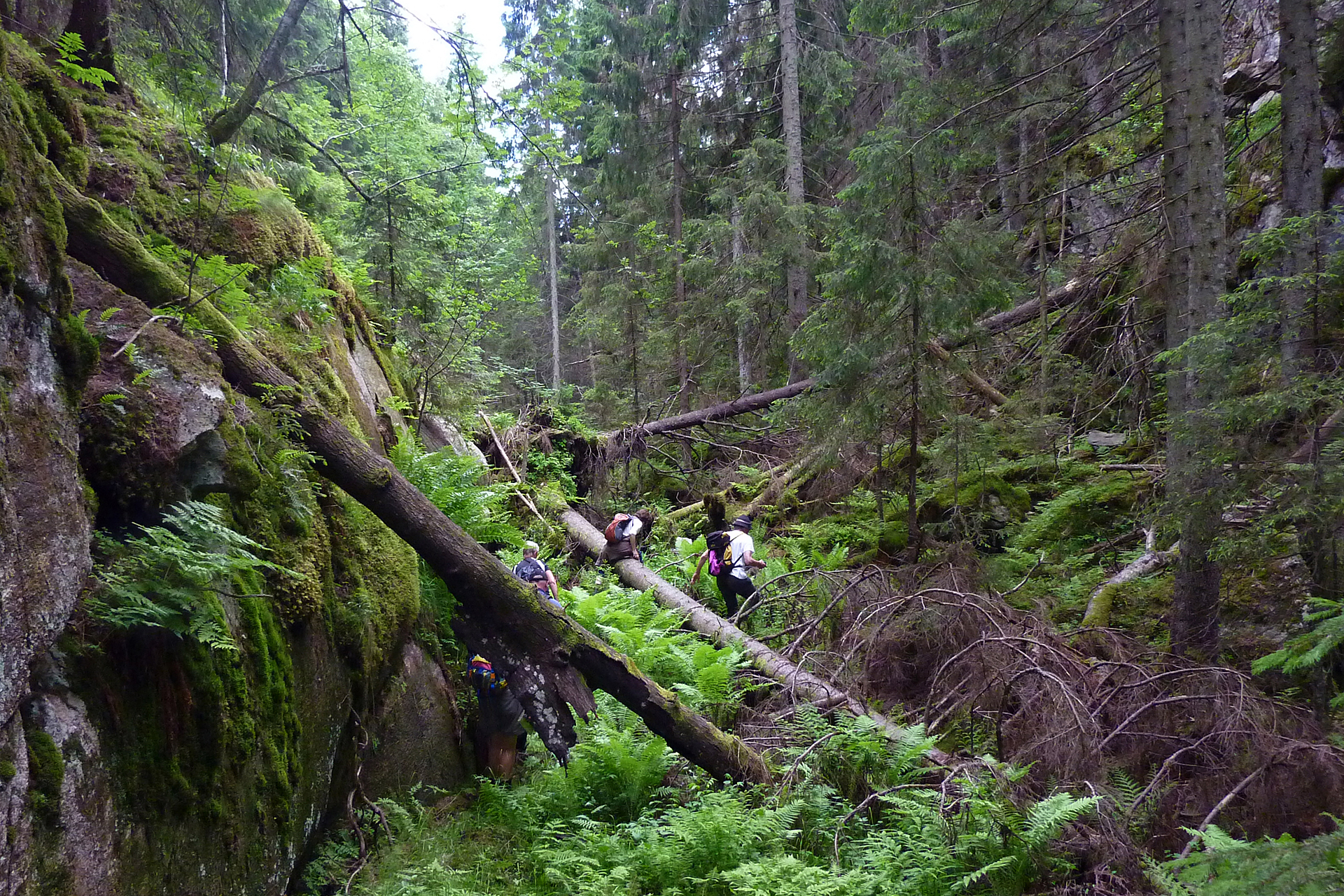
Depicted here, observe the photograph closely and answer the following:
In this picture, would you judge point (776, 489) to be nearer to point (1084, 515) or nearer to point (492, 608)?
point (1084, 515)

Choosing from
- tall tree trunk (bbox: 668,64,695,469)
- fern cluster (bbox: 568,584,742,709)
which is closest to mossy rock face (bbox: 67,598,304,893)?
fern cluster (bbox: 568,584,742,709)

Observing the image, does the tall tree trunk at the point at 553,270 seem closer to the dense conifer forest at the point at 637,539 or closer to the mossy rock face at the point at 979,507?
the dense conifer forest at the point at 637,539

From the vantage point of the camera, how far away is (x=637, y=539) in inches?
484

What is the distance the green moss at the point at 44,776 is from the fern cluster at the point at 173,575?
1.49 ft

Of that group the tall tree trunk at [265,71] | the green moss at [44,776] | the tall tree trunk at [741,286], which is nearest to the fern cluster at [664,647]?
the green moss at [44,776]

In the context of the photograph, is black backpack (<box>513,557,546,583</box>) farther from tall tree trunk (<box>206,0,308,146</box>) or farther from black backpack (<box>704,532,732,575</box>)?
tall tree trunk (<box>206,0,308,146</box>)

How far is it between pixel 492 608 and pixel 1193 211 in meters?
6.51

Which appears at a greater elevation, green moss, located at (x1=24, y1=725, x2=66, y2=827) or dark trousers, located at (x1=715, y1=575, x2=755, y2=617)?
green moss, located at (x1=24, y1=725, x2=66, y2=827)

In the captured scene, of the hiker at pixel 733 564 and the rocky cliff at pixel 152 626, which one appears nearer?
the rocky cliff at pixel 152 626

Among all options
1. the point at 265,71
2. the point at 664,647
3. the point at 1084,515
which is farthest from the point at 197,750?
the point at 1084,515

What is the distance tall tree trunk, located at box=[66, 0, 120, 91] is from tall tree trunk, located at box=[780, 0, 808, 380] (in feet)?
39.2

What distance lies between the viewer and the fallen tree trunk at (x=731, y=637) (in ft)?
21.4

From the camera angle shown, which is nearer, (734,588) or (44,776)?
(44,776)

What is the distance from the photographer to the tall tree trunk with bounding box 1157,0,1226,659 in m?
6.22
